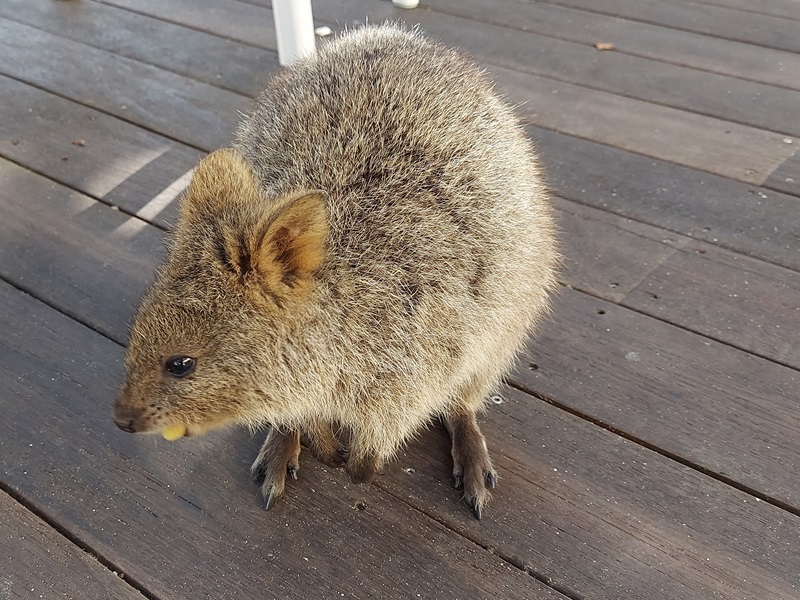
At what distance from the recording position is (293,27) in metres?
3.21

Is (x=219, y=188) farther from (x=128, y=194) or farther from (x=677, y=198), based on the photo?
(x=677, y=198)

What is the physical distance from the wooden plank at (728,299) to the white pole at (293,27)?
1709 mm

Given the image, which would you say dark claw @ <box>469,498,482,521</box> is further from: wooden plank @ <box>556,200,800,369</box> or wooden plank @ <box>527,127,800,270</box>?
wooden plank @ <box>527,127,800,270</box>

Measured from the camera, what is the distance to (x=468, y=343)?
1.66 m

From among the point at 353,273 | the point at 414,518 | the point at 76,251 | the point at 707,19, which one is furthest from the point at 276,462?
the point at 707,19

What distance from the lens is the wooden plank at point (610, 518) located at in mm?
1636

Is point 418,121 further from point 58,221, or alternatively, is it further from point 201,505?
point 58,221

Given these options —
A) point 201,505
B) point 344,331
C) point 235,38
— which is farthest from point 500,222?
point 235,38

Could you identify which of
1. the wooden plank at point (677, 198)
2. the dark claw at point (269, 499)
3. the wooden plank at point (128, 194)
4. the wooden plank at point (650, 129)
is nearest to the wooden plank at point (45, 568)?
the dark claw at point (269, 499)

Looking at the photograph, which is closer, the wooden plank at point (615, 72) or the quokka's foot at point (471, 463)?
the quokka's foot at point (471, 463)

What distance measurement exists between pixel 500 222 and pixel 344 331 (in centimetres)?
44

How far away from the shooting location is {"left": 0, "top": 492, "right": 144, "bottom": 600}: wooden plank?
64.2 inches

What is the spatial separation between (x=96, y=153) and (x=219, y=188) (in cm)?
163

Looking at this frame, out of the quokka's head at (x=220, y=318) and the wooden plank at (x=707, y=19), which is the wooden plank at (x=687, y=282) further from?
the wooden plank at (x=707, y=19)
